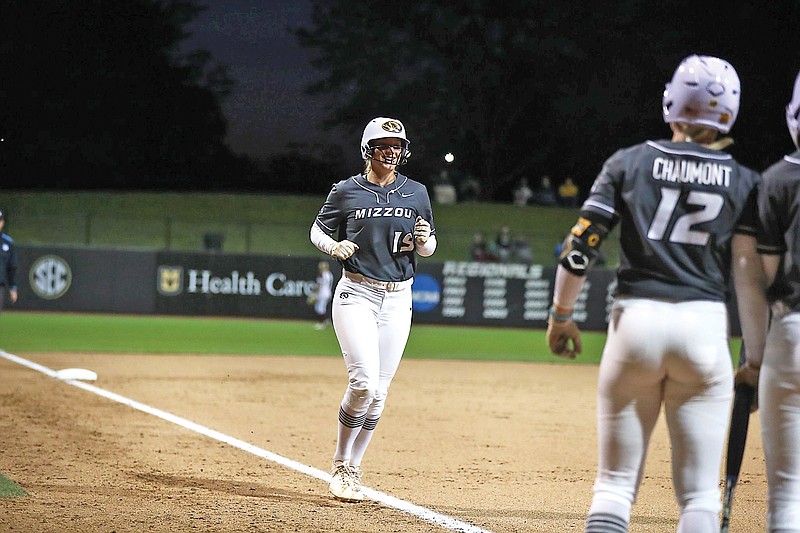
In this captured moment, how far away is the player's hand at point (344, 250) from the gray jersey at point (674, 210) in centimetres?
272

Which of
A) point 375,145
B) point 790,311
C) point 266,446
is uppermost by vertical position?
point 375,145

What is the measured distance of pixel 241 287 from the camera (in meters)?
26.9

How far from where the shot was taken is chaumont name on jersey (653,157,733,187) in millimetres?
3756

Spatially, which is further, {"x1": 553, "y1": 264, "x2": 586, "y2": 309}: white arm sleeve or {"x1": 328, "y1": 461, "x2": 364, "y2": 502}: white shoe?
{"x1": 328, "y1": 461, "x2": 364, "y2": 502}: white shoe

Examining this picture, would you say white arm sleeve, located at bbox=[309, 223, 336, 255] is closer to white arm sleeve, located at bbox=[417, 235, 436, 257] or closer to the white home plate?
white arm sleeve, located at bbox=[417, 235, 436, 257]

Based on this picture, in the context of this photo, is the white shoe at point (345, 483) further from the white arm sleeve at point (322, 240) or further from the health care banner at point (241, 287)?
the health care banner at point (241, 287)

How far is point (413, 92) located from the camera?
5009 cm

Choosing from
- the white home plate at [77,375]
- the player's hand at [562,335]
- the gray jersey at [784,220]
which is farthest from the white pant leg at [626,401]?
the white home plate at [77,375]

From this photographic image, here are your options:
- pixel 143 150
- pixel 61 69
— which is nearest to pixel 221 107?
pixel 143 150

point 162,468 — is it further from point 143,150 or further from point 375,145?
point 143,150

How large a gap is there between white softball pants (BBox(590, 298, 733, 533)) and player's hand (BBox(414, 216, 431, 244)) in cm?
282

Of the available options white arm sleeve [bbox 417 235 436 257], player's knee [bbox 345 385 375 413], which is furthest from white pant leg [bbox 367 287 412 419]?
white arm sleeve [bbox 417 235 436 257]

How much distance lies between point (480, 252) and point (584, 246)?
2633 centimetres

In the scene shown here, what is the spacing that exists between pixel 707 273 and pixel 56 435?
21.6 ft
